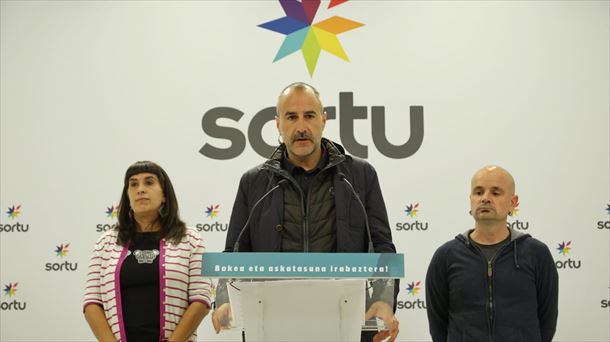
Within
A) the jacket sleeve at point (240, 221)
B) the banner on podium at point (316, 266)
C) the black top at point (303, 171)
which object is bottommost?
the banner on podium at point (316, 266)

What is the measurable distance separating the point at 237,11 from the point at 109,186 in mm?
1354

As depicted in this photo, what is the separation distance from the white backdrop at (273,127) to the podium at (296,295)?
2579 millimetres

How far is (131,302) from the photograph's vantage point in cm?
283

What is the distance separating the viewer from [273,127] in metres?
4.31

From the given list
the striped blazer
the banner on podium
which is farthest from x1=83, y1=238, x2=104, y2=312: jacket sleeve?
the banner on podium

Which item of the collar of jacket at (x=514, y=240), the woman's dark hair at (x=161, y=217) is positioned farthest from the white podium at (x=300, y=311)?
the collar of jacket at (x=514, y=240)

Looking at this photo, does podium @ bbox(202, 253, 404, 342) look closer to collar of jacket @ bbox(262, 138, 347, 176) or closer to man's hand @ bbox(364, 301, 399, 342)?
man's hand @ bbox(364, 301, 399, 342)

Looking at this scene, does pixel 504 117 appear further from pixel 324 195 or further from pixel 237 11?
pixel 324 195

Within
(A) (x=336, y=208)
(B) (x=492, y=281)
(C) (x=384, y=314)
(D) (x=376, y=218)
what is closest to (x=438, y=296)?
(B) (x=492, y=281)

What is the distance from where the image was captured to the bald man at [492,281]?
2885 mm

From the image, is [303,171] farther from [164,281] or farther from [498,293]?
[498,293]

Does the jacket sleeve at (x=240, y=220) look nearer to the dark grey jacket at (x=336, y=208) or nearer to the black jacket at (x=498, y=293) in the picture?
the dark grey jacket at (x=336, y=208)

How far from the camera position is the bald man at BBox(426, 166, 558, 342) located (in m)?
2.88

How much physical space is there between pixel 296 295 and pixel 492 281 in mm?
1531
